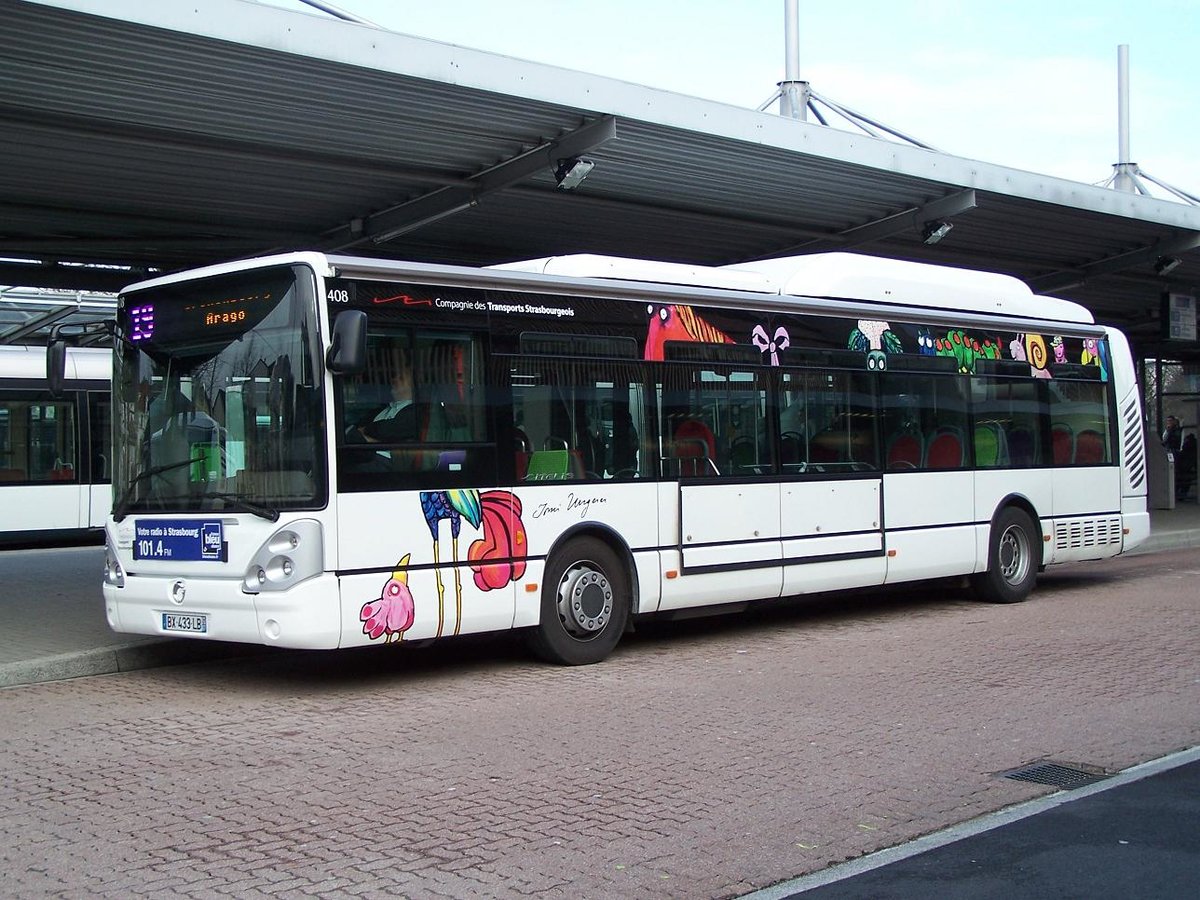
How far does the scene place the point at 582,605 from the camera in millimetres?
10352

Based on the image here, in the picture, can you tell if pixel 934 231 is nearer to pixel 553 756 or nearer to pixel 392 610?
pixel 392 610

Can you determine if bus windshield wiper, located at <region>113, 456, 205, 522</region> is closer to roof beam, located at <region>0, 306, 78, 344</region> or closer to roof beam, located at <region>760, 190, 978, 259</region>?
roof beam, located at <region>0, 306, 78, 344</region>

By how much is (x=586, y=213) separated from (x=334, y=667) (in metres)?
7.02

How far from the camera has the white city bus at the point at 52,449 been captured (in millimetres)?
21828

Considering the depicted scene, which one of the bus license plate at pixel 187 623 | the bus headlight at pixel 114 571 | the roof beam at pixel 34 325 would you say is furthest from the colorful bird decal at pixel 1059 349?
the roof beam at pixel 34 325

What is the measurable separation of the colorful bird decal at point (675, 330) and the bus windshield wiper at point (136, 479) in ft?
12.3

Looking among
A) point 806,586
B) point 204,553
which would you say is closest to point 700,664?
point 806,586

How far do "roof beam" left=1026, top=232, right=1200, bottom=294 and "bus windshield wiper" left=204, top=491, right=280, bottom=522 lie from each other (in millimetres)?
15456

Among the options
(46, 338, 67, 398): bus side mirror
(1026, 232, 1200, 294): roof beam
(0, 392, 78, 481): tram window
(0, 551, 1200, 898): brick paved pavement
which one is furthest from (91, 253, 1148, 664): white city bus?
(0, 392, 78, 481): tram window

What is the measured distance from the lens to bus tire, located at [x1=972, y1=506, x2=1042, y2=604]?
14055mm

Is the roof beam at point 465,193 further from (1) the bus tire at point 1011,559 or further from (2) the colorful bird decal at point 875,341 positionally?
(1) the bus tire at point 1011,559

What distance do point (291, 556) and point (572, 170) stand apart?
18.5ft

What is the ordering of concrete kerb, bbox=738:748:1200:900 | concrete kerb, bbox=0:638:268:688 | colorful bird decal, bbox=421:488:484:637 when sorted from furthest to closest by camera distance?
1. concrete kerb, bbox=0:638:268:688
2. colorful bird decal, bbox=421:488:484:637
3. concrete kerb, bbox=738:748:1200:900

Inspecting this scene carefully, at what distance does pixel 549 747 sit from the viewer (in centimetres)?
760
